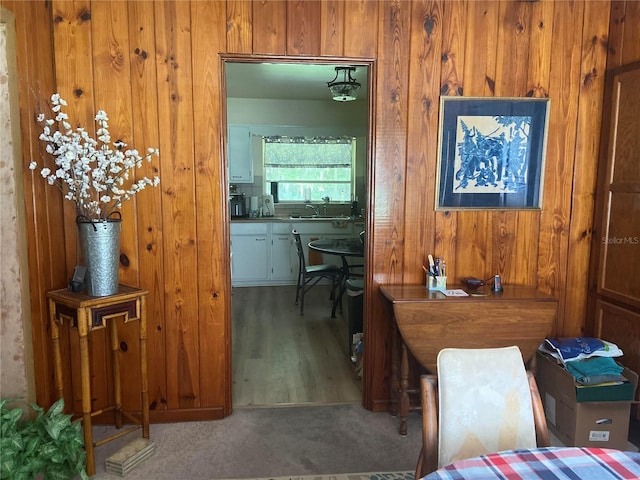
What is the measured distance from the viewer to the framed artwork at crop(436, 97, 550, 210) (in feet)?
8.44

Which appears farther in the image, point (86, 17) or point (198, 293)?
point (198, 293)

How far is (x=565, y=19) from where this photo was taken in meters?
2.57

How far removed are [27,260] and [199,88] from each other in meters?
1.18

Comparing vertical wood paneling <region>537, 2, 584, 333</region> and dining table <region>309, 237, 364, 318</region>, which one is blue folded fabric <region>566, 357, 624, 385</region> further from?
dining table <region>309, 237, 364, 318</region>

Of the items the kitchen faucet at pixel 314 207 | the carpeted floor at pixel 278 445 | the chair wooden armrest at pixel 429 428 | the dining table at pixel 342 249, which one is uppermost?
the kitchen faucet at pixel 314 207

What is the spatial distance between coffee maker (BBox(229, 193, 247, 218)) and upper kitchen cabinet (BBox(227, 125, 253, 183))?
7.9 inches

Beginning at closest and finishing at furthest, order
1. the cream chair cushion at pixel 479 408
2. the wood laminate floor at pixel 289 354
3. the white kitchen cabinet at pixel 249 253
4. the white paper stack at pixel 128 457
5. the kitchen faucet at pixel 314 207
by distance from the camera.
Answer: the cream chair cushion at pixel 479 408, the white paper stack at pixel 128 457, the wood laminate floor at pixel 289 354, the white kitchen cabinet at pixel 249 253, the kitchen faucet at pixel 314 207

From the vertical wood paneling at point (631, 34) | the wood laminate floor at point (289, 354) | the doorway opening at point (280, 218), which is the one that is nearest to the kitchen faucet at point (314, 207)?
the doorway opening at point (280, 218)

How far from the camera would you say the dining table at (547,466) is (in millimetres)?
1051

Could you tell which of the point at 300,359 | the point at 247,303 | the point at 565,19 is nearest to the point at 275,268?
the point at 247,303

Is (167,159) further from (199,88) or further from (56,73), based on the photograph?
(56,73)

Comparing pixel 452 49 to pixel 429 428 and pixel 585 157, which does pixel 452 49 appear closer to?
pixel 585 157

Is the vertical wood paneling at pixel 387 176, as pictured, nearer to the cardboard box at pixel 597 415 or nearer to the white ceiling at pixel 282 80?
the cardboard box at pixel 597 415

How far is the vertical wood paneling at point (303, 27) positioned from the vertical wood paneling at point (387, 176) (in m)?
0.34
